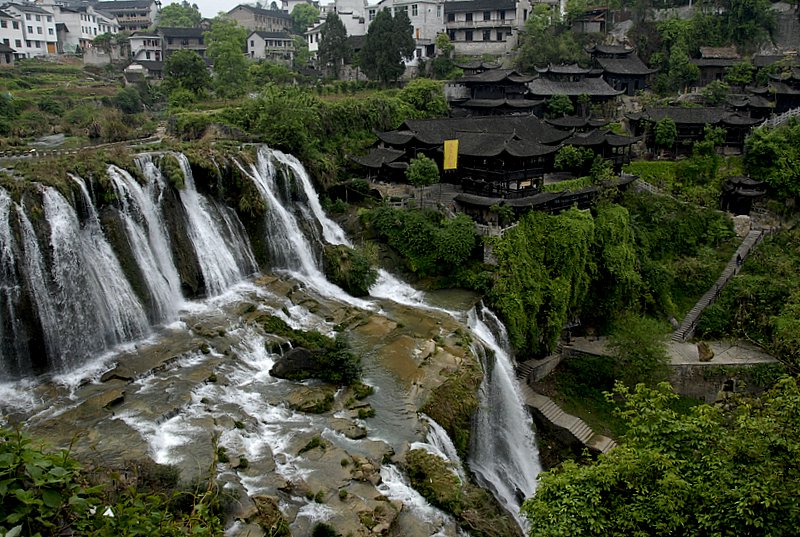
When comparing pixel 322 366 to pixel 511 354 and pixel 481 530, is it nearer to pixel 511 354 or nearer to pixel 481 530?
pixel 481 530

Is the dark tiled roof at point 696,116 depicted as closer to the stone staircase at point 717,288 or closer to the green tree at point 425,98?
the stone staircase at point 717,288

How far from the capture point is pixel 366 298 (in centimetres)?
3291

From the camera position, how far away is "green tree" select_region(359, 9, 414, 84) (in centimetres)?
6338

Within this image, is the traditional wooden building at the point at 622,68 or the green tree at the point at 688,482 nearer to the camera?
the green tree at the point at 688,482

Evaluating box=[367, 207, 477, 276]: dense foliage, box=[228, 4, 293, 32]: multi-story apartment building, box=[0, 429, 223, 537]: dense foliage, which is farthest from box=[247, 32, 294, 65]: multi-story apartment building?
box=[0, 429, 223, 537]: dense foliage

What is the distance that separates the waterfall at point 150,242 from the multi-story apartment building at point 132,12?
3132 inches

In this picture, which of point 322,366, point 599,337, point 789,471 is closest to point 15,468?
point 789,471

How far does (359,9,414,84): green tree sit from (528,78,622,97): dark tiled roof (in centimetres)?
1339

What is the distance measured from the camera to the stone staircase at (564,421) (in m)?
29.3

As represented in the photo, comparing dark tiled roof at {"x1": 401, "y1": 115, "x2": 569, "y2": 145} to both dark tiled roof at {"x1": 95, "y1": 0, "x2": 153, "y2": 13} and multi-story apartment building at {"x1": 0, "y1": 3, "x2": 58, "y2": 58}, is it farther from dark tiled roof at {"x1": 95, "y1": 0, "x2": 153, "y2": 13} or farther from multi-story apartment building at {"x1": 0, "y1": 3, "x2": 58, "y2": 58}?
dark tiled roof at {"x1": 95, "y1": 0, "x2": 153, "y2": 13}

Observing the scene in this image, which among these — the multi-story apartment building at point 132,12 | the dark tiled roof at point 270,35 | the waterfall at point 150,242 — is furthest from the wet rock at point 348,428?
the multi-story apartment building at point 132,12

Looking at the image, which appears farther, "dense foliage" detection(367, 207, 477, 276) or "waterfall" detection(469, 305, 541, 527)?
"dense foliage" detection(367, 207, 477, 276)

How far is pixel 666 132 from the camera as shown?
171 ft

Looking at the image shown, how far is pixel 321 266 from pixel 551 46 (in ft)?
155
